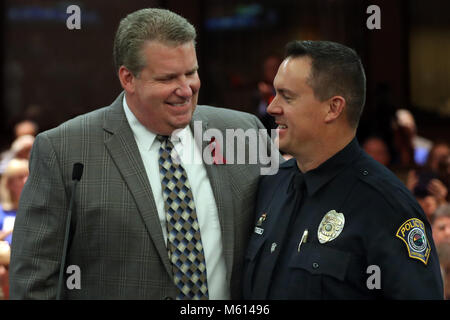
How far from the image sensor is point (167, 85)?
8.94 ft

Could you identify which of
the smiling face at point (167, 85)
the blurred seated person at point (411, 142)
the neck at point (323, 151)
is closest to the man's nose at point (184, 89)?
the smiling face at point (167, 85)

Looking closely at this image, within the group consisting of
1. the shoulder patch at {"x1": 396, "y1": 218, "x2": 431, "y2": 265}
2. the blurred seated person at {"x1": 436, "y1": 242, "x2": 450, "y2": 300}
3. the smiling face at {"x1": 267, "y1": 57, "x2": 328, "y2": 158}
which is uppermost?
the smiling face at {"x1": 267, "y1": 57, "x2": 328, "y2": 158}

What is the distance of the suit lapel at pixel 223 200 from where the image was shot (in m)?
2.74

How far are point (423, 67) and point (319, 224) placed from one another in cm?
672

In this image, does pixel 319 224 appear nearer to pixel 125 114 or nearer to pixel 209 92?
pixel 125 114

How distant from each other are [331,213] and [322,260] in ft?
0.52

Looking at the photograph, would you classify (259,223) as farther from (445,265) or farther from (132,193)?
(445,265)

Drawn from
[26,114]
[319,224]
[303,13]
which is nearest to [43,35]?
[26,114]

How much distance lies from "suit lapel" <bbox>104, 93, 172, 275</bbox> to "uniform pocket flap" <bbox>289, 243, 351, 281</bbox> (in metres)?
0.43

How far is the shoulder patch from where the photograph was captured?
2.42 metres

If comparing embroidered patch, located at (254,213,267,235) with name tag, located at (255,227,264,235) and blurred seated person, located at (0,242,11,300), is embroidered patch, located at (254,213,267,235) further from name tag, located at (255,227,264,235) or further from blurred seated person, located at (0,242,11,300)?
blurred seated person, located at (0,242,11,300)

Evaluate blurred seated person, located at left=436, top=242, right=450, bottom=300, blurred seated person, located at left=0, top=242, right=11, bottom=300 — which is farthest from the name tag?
blurred seated person, located at left=0, top=242, right=11, bottom=300

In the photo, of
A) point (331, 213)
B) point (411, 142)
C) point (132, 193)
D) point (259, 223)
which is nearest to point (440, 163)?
point (411, 142)

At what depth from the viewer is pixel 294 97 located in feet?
8.73
